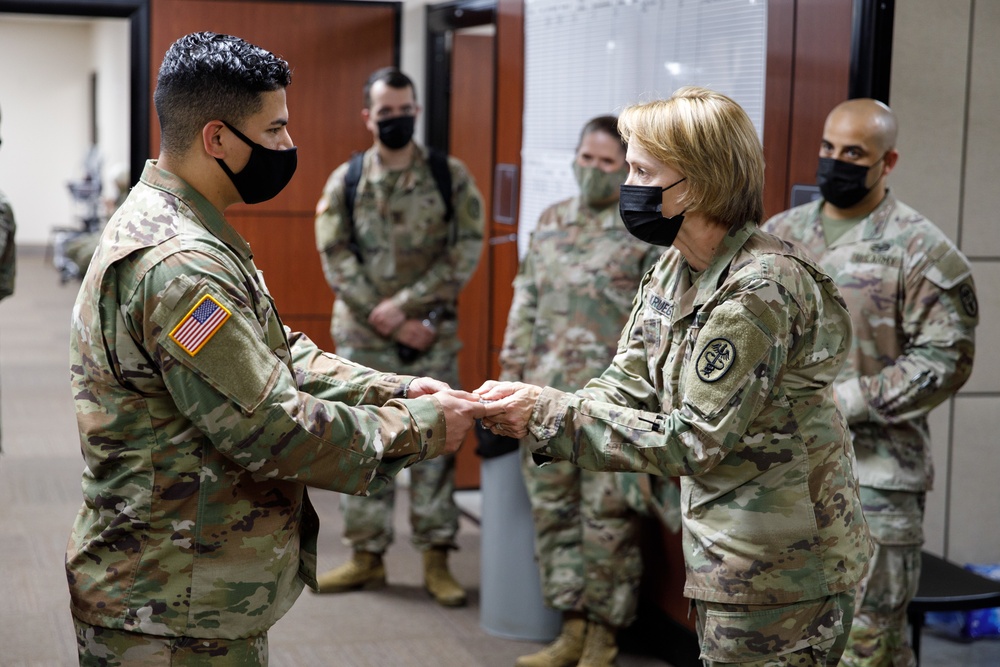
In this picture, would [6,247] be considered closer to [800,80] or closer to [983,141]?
[800,80]

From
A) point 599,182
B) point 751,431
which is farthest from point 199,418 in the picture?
point 599,182

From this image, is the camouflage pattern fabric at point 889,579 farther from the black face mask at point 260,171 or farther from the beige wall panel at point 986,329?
the black face mask at point 260,171

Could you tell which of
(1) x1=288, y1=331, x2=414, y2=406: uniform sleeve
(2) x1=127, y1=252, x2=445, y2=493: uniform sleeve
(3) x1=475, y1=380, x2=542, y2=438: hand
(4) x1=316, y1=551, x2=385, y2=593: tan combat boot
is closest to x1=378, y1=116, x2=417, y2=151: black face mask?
(4) x1=316, y1=551, x2=385, y2=593: tan combat boot

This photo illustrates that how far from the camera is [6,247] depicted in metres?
4.44

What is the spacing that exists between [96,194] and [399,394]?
15.3 metres

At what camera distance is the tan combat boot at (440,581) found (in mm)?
4387

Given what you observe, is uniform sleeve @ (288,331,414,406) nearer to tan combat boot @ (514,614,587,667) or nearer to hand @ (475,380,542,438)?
hand @ (475,380,542,438)

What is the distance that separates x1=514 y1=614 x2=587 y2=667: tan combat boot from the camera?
3.74m

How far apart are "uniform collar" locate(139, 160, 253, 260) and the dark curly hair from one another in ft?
0.16

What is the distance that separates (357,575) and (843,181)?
2.50m

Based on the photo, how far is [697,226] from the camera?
2105 millimetres

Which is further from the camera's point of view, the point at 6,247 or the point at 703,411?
the point at 6,247

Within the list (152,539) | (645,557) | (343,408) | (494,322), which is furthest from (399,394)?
(494,322)

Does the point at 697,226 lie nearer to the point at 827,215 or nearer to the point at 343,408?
the point at 343,408
